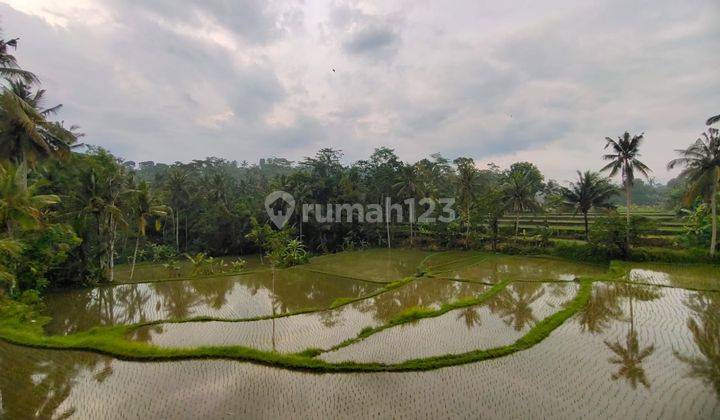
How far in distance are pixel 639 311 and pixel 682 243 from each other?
1142 cm

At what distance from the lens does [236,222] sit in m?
30.8

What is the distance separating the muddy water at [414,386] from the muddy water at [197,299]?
3697mm

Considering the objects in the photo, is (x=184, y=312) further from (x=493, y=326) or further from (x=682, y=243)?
(x=682, y=243)

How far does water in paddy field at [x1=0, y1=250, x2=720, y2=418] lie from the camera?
21.1ft

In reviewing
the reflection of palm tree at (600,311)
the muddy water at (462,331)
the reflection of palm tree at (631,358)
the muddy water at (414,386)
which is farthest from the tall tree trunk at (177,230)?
the reflection of palm tree at (631,358)

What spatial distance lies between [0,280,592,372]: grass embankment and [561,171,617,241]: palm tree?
14251 millimetres

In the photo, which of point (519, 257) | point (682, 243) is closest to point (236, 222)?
point (519, 257)

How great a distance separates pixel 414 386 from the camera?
7129 millimetres

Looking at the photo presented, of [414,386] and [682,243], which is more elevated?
[682,243]

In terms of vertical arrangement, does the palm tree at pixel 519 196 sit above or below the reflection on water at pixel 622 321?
above

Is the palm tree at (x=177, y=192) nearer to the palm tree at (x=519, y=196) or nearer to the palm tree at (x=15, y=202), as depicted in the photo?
the palm tree at (x=15, y=202)

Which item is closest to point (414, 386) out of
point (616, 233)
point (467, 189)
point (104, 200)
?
point (616, 233)

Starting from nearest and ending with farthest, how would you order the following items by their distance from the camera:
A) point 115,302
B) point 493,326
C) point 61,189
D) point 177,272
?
point 493,326, point 115,302, point 61,189, point 177,272

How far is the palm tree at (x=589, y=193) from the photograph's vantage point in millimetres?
22594
